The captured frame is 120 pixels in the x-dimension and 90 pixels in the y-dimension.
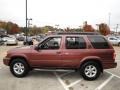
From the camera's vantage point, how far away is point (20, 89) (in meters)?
7.54

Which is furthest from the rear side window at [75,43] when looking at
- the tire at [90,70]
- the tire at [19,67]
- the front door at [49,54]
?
the tire at [19,67]

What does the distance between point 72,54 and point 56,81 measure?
120 centimetres

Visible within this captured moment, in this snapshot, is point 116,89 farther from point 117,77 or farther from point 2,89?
point 2,89

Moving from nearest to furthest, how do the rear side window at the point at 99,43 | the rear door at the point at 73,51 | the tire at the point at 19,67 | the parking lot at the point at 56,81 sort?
the parking lot at the point at 56,81 → the rear door at the point at 73,51 → the rear side window at the point at 99,43 → the tire at the point at 19,67

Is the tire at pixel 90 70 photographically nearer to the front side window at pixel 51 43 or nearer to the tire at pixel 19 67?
the front side window at pixel 51 43

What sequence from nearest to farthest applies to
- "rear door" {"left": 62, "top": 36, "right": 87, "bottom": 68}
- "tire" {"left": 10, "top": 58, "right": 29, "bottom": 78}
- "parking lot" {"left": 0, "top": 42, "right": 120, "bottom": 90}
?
"parking lot" {"left": 0, "top": 42, "right": 120, "bottom": 90}, "rear door" {"left": 62, "top": 36, "right": 87, "bottom": 68}, "tire" {"left": 10, "top": 58, "right": 29, "bottom": 78}

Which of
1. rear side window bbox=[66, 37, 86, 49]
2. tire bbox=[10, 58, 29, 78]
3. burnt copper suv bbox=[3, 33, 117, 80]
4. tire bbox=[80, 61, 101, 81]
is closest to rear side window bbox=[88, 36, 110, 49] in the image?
burnt copper suv bbox=[3, 33, 117, 80]

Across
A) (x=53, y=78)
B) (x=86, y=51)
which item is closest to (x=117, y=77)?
(x=86, y=51)

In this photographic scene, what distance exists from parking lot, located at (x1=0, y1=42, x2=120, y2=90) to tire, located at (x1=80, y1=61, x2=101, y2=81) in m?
0.21

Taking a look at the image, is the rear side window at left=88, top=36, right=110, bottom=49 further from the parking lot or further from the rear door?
the parking lot

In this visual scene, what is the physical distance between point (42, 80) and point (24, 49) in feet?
4.78

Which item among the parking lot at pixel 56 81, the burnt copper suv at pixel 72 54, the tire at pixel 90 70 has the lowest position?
the parking lot at pixel 56 81

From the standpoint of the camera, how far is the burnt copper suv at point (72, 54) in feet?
29.6

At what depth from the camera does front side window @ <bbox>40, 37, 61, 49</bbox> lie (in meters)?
9.21
